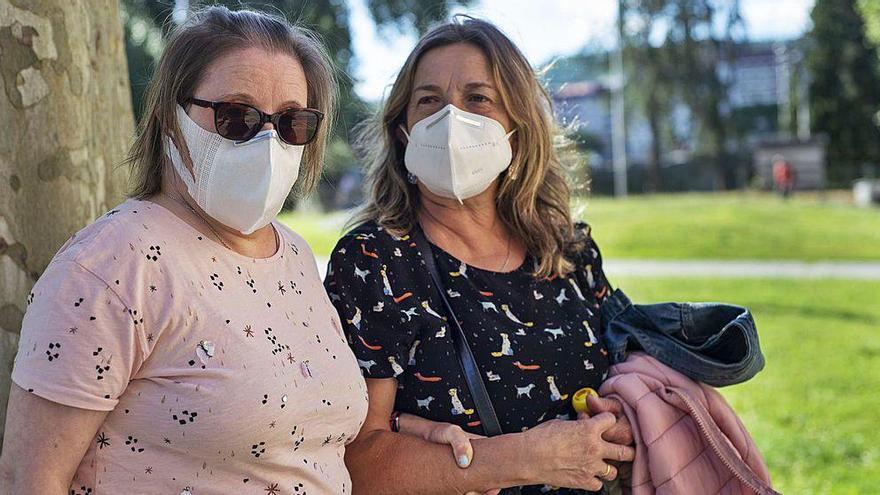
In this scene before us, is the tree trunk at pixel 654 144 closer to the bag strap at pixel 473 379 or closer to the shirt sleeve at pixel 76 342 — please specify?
the bag strap at pixel 473 379

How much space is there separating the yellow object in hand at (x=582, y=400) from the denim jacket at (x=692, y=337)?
0.73 feet

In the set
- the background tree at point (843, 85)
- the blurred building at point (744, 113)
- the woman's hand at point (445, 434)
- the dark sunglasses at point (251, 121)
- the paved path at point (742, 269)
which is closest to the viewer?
the dark sunglasses at point (251, 121)

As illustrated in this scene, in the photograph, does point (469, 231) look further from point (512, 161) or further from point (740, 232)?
point (740, 232)

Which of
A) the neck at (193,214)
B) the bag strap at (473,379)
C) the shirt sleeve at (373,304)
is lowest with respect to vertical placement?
the bag strap at (473,379)

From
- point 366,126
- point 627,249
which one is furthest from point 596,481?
point 627,249

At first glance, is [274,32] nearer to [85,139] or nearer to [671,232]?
[85,139]

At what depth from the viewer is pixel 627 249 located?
18734 mm

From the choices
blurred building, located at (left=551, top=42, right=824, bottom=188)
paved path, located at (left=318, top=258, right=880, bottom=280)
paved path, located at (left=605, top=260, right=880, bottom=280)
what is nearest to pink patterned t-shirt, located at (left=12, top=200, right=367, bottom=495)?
blurred building, located at (left=551, top=42, right=824, bottom=188)

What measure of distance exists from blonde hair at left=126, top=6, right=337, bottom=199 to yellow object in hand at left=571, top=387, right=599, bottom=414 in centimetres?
130

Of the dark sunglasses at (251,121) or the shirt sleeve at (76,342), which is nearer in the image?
the shirt sleeve at (76,342)

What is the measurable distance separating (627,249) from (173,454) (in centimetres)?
1741

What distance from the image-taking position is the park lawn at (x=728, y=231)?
17984 mm

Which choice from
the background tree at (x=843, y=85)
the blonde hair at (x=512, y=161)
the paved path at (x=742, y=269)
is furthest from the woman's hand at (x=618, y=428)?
the background tree at (x=843, y=85)

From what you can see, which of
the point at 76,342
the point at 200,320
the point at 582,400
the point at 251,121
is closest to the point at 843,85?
the point at 582,400
